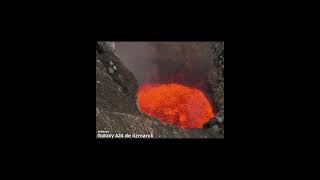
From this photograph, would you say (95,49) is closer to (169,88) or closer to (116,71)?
(116,71)

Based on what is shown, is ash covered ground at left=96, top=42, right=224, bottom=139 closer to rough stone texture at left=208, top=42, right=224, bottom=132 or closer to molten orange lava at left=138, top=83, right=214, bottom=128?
rough stone texture at left=208, top=42, right=224, bottom=132

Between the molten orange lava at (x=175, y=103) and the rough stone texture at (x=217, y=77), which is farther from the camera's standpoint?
the molten orange lava at (x=175, y=103)

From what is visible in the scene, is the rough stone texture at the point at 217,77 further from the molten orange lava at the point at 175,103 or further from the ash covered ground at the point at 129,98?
the molten orange lava at the point at 175,103

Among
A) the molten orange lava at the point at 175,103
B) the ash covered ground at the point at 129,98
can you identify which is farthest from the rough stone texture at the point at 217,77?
the molten orange lava at the point at 175,103

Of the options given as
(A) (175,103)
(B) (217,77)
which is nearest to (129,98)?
(A) (175,103)

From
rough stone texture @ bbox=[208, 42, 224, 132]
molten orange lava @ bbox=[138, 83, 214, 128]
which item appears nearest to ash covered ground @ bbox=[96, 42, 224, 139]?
rough stone texture @ bbox=[208, 42, 224, 132]
